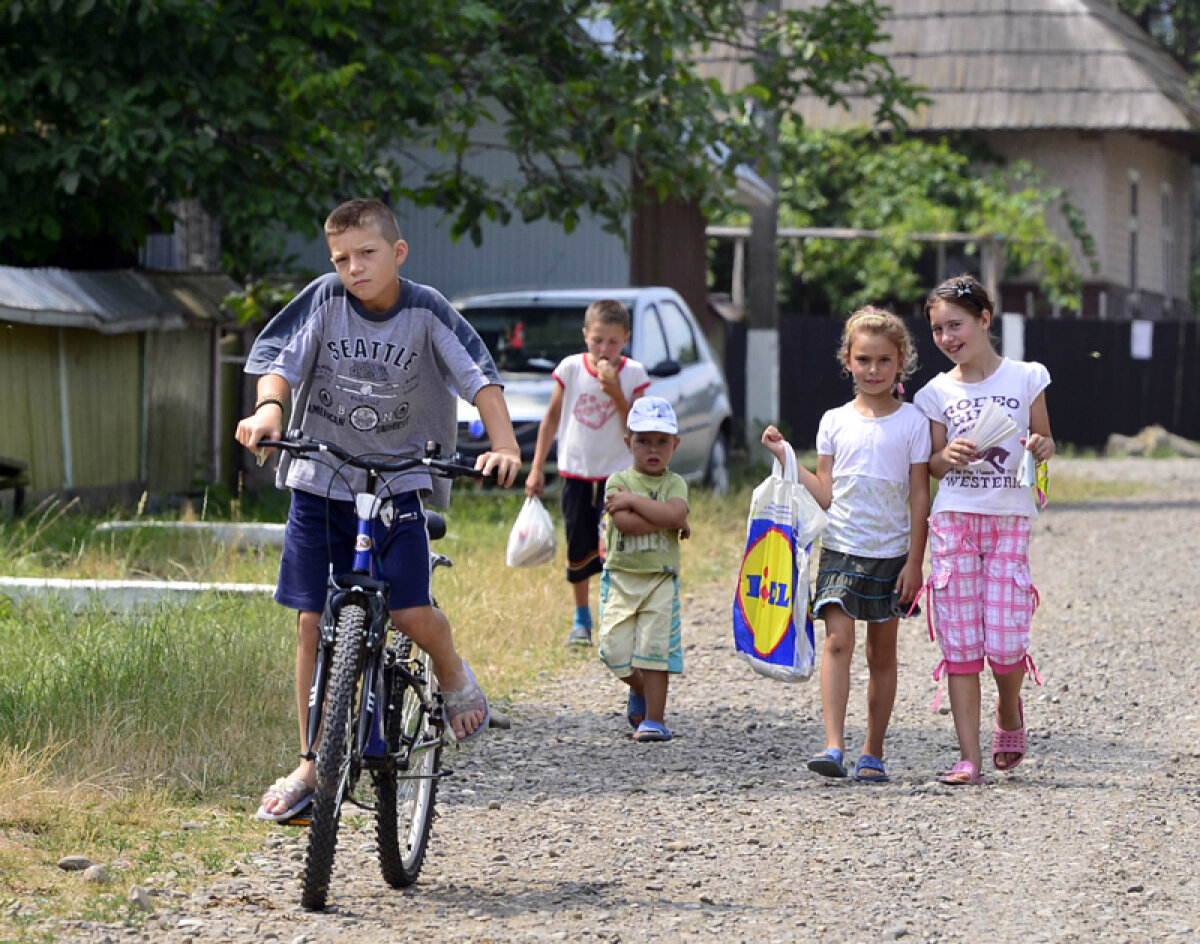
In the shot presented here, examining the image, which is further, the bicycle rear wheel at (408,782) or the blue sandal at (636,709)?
the blue sandal at (636,709)

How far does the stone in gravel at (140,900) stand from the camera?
4609 mm

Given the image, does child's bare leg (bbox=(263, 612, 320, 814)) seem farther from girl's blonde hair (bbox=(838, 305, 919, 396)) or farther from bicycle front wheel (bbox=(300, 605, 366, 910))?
girl's blonde hair (bbox=(838, 305, 919, 396))

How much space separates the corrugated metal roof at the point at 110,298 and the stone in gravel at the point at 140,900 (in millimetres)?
7147

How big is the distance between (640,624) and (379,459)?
248 cm

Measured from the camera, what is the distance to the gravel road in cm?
454

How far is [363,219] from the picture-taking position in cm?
495

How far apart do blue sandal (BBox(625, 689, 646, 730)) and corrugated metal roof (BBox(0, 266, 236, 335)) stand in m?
5.67

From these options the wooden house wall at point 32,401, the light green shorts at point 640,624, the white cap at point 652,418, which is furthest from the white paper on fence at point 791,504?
the wooden house wall at point 32,401

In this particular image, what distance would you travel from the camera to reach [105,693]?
6555mm

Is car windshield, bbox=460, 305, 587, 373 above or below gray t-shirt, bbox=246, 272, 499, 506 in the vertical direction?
above

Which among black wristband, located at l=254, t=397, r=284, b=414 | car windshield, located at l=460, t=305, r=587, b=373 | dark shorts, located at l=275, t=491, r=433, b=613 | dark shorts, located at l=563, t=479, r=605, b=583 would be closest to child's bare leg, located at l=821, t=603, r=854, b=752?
dark shorts, located at l=275, t=491, r=433, b=613

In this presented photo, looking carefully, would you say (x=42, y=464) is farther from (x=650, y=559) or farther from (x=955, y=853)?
(x=955, y=853)

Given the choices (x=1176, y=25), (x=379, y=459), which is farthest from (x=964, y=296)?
(x=1176, y=25)

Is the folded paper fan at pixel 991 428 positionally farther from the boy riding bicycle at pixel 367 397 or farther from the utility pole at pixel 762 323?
Answer: the utility pole at pixel 762 323
